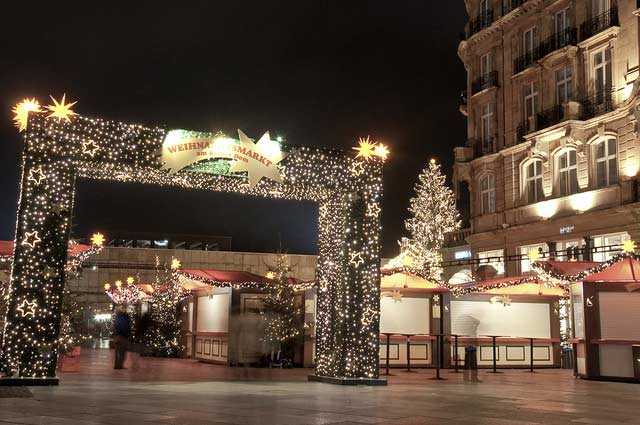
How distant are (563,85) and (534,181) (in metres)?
4.52

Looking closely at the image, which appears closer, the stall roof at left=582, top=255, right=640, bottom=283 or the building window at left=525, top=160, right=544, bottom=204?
the stall roof at left=582, top=255, right=640, bottom=283

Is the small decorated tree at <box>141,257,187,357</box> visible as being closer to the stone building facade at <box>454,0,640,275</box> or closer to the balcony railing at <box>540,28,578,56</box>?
the stone building facade at <box>454,0,640,275</box>

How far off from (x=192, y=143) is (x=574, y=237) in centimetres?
2076

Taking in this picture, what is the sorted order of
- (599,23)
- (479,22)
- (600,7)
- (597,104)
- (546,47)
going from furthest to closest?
(479,22) → (546,47) → (600,7) → (599,23) → (597,104)

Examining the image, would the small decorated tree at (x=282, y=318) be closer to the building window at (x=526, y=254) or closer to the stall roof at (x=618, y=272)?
the stall roof at (x=618, y=272)

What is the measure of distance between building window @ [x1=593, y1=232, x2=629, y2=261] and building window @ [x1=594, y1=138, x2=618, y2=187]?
2.12 metres

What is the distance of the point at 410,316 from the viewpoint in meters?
Answer: 23.8

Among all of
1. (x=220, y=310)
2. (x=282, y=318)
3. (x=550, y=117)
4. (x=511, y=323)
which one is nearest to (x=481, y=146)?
(x=550, y=117)

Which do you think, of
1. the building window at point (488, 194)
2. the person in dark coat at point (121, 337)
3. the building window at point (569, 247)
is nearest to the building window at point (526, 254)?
the building window at point (569, 247)

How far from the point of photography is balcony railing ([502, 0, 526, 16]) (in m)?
35.1

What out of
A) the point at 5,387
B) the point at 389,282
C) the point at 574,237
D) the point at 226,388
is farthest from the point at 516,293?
the point at 5,387

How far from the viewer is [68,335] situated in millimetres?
18422

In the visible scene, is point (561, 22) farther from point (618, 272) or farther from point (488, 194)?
point (618, 272)

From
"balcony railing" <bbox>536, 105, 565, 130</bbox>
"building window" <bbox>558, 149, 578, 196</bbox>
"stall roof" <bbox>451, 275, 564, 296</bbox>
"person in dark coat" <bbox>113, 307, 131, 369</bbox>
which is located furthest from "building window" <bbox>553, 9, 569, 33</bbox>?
"person in dark coat" <bbox>113, 307, 131, 369</bbox>
